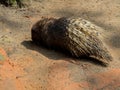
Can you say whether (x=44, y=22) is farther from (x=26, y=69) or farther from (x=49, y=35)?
(x=26, y=69)

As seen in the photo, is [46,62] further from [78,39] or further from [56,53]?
[78,39]

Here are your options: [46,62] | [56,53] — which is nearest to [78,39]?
Answer: [56,53]

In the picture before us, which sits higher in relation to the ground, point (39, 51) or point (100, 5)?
point (100, 5)

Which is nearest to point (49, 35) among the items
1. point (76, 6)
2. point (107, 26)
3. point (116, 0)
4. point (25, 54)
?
point (25, 54)

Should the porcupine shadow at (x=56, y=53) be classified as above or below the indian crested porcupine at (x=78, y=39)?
below

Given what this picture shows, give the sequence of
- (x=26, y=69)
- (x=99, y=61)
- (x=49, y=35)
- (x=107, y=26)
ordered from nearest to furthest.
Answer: (x=26, y=69) < (x=99, y=61) < (x=49, y=35) < (x=107, y=26)

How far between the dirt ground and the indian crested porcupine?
0.12 meters

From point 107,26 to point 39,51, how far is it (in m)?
1.50

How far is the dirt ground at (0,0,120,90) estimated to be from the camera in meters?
3.81

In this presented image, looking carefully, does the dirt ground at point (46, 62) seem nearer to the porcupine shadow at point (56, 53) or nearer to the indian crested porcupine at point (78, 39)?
the porcupine shadow at point (56, 53)

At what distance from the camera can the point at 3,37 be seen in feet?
15.9

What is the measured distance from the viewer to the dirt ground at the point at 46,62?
3.81 metres

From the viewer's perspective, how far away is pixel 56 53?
4.57 metres

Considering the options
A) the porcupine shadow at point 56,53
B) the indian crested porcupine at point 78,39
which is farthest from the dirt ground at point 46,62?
the indian crested porcupine at point 78,39
